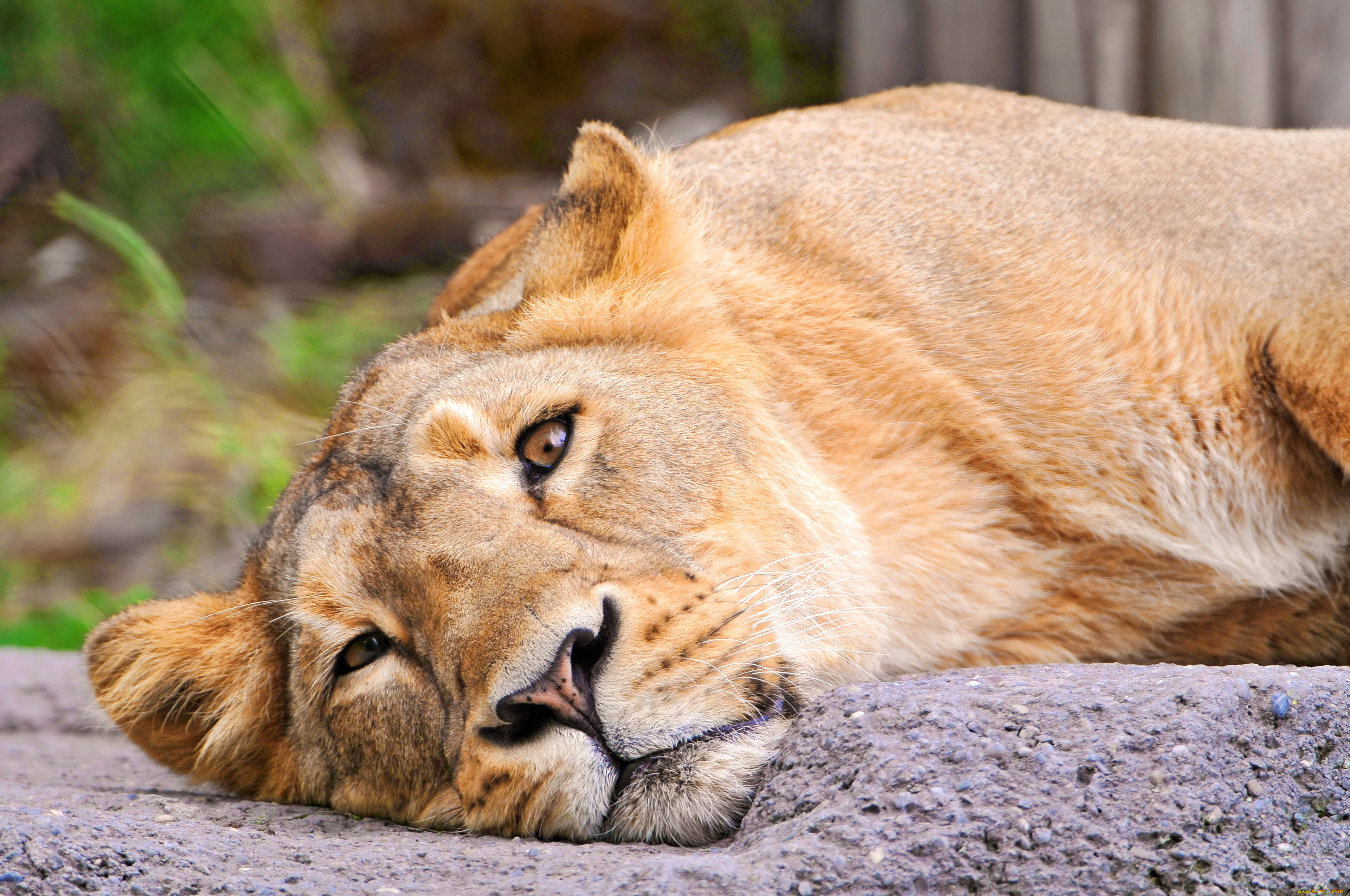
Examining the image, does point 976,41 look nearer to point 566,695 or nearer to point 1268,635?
point 1268,635

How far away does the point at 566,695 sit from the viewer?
92.1 inches

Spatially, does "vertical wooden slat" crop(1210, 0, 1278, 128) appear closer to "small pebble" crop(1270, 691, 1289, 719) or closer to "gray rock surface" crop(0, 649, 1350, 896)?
"gray rock surface" crop(0, 649, 1350, 896)

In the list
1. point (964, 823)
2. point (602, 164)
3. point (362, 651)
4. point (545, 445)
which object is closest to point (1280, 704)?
point (964, 823)

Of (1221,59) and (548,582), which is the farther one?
(1221,59)

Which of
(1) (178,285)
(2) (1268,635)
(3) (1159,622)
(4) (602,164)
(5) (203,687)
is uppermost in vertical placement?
(4) (602,164)

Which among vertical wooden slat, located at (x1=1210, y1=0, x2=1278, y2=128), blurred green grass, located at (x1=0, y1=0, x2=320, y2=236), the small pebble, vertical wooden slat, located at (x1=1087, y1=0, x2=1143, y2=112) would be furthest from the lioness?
blurred green grass, located at (x1=0, y1=0, x2=320, y2=236)

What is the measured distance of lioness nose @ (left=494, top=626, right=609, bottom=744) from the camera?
2.34 meters

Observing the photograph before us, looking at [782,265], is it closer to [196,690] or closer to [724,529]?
[724,529]

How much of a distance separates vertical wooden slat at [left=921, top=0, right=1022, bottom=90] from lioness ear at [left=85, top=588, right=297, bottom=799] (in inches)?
169

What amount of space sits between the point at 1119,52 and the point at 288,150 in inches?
A: 217

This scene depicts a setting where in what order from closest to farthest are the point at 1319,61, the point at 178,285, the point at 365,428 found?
the point at 365,428, the point at 1319,61, the point at 178,285

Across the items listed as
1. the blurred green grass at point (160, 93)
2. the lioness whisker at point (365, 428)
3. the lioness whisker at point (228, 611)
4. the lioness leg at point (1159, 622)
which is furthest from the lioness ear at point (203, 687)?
the blurred green grass at point (160, 93)

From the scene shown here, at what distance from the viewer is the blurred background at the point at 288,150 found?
18.8 ft

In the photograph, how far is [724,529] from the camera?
9.12ft
